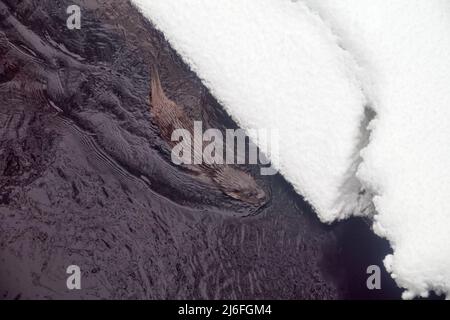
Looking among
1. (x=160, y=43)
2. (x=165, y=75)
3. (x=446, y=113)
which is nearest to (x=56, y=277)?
(x=165, y=75)

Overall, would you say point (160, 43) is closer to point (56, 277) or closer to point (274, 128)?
point (274, 128)

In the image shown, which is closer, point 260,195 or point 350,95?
point 350,95

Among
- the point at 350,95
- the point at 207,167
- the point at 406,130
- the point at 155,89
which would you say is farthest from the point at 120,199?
the point at 406,130

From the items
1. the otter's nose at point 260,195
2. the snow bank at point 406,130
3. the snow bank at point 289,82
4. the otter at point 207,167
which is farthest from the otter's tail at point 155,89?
the snow bank at point 406,130

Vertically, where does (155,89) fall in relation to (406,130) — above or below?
above

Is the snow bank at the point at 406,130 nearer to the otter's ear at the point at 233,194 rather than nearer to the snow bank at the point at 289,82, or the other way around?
the snow bank at the point at 289,82

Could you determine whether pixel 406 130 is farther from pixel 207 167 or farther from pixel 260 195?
pixel 207 167
